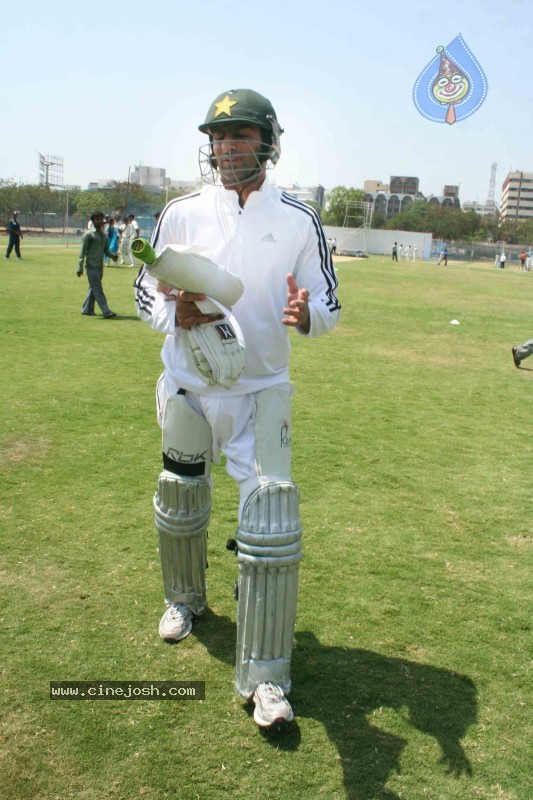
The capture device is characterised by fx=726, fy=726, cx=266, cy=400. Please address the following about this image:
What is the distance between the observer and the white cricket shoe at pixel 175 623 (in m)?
3.70

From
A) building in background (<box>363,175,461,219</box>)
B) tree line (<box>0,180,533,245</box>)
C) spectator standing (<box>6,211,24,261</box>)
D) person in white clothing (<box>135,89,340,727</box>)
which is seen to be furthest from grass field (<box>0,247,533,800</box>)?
building in background (<box>363,175,461,219</box>)

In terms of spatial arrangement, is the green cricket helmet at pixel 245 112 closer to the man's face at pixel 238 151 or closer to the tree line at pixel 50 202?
the man's face at pixel 238 151

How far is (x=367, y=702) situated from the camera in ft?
10.9

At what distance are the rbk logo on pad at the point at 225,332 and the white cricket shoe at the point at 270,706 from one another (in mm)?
1500

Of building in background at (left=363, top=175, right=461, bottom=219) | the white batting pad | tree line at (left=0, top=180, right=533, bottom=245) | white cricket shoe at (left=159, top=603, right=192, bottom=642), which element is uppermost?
building in background at (left=363, top=175, right=461, bottom=219)

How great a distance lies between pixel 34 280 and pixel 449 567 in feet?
57.9

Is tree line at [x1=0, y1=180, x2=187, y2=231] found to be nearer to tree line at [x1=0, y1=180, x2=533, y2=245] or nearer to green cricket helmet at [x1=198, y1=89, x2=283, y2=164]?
tree line at [x1=0, y1=180, x2=533, y2=245]

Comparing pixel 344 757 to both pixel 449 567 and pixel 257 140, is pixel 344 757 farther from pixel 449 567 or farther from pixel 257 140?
pixel 257 140

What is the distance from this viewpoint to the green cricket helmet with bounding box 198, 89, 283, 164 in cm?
321

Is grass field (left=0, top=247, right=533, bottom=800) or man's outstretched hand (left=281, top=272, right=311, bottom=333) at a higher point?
man's outstretched hand (left=281, top=272, right=311, bottom=333)

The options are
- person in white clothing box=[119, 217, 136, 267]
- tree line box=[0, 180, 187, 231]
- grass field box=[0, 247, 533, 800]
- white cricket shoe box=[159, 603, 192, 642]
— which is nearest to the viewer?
grass field box=[0, 247, 533, 800]

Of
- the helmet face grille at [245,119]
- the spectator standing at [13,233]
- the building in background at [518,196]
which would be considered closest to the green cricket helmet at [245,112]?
the helmet face grille at [245,119]

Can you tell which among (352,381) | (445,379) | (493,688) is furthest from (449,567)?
(445,379)

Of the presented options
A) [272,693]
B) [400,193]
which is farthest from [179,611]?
[400,193]
